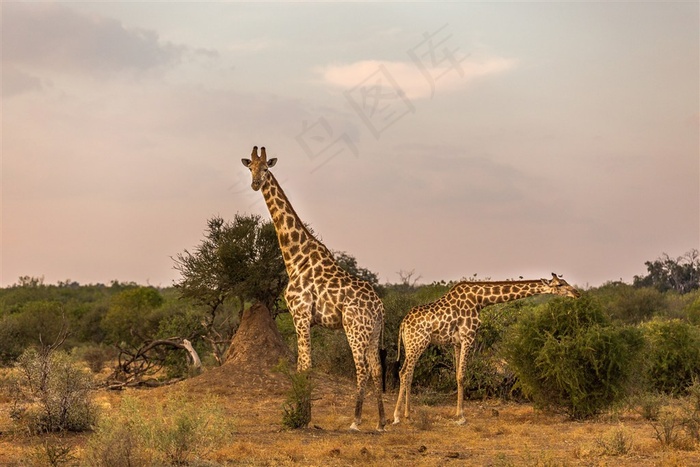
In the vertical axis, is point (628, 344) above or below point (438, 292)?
below

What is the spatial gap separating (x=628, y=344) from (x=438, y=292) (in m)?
9.21

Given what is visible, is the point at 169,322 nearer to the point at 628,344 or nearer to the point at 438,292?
the point at 438,292

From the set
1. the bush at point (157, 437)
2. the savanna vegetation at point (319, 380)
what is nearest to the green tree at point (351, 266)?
the savanna vegetation at point (319, 380)

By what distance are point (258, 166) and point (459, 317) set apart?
15.9 feet

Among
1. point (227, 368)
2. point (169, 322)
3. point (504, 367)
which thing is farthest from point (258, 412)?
point (169, 322)

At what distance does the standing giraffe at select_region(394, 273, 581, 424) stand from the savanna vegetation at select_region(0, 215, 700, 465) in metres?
0.59

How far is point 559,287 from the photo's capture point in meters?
16.4

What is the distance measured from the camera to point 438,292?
25.4m

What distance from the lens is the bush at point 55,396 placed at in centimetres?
1328

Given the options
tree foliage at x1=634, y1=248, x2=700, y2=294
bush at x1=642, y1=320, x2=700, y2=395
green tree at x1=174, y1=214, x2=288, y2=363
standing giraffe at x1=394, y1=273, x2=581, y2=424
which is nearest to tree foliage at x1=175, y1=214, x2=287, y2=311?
green tree at x1=174, y1=214, x2=288, y2=363

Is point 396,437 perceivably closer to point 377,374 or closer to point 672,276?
point 377,374

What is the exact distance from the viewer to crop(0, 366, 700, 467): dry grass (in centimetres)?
1136

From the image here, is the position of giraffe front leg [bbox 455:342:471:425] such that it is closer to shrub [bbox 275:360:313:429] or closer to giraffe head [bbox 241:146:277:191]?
shrub [bbox 275:360:313:429]

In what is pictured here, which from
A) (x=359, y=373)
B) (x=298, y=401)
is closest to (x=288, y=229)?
(x=359, y=373)
